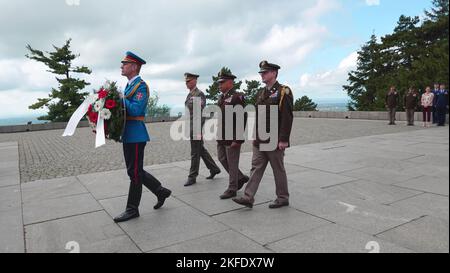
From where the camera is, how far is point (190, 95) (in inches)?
251

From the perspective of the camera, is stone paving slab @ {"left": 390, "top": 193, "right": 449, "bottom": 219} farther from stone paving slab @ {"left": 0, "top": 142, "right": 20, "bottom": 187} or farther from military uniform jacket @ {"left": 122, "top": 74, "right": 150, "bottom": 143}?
stone paving slab @ {"left": 0, "top": 142, "right": 20, "bottom": 187}

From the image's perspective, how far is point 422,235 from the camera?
145 inches

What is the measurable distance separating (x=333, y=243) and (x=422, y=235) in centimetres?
93

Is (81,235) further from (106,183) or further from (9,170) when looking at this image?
(9,170)

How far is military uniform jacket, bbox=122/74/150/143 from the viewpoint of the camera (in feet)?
14.5

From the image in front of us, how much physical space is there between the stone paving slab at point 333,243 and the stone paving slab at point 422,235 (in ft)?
0.49

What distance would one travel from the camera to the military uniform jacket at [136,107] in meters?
4.41

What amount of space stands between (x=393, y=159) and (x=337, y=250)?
5.35 metres

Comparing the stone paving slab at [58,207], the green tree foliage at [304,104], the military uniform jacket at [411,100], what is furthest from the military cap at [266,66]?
the green tree foliage at [304,104]

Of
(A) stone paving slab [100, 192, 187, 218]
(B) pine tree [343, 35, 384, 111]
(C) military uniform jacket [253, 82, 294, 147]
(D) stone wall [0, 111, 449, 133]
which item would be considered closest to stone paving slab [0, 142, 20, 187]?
(A) stone paving slab [100, 192, 187, 218]

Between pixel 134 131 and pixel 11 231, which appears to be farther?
pixel 134 131

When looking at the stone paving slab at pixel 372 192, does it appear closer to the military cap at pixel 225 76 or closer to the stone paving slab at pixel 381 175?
the stone paving slab at pixel 381 175

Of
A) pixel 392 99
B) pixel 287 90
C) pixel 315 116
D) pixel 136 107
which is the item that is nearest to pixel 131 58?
pixel 136 107

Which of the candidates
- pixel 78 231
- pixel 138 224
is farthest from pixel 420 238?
pixel 78 231
